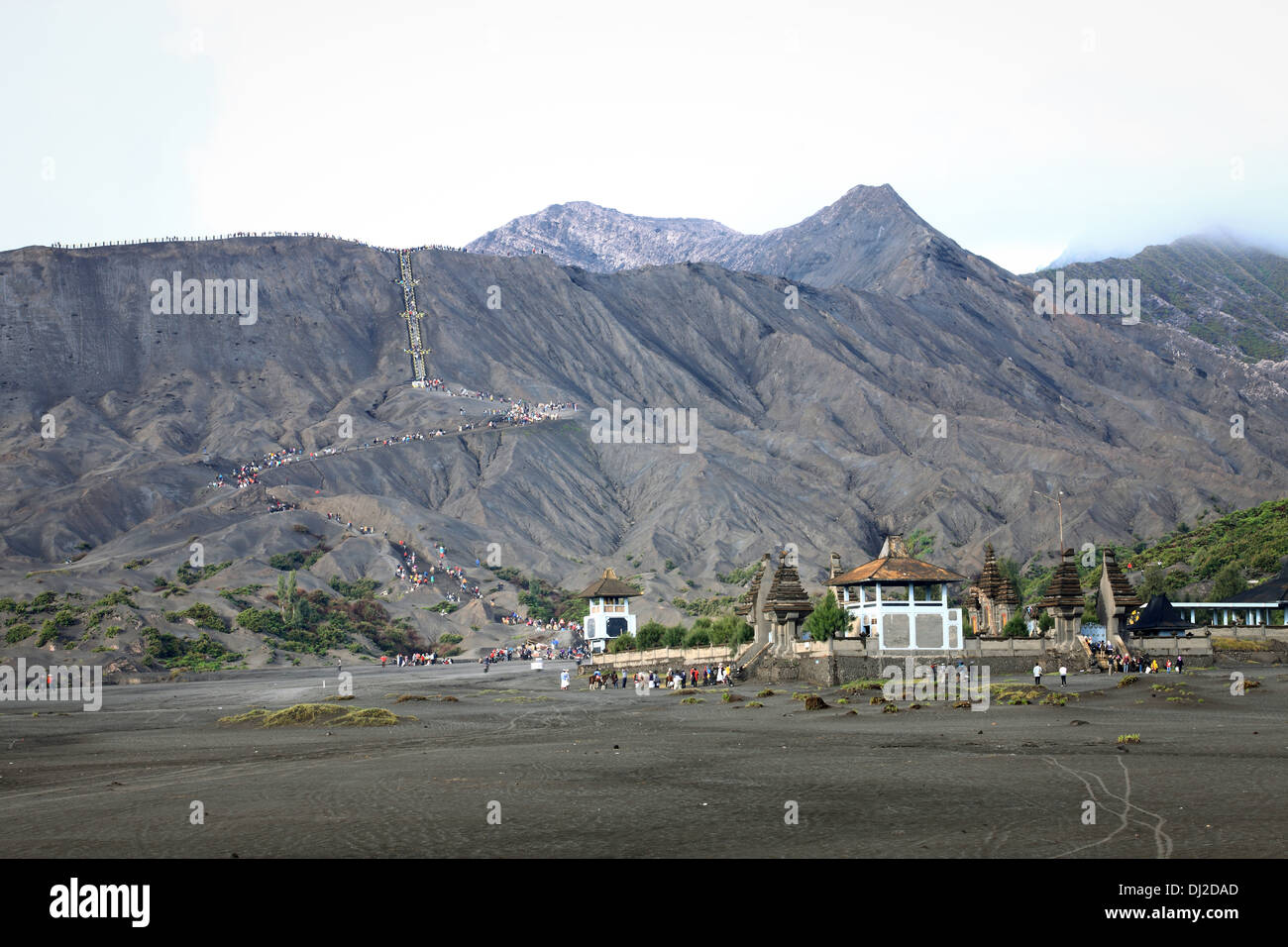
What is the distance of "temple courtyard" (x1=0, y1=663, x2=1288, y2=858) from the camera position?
18438 millimetres

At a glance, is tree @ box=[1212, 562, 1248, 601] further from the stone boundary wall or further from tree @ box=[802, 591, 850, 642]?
tree @ box=[802, 591, 850, 642]

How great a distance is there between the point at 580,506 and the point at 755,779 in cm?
15108

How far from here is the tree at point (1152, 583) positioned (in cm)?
9231

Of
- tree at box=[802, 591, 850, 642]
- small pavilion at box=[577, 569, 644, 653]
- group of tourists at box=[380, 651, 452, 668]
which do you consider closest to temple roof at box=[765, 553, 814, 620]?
tree at box=[802, 591, 850, 642]

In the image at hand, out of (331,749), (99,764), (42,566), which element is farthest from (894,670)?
(42,566)

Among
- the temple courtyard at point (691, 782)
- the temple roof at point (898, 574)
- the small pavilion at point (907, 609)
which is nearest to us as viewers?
the temple courtyard at point (691, 782)

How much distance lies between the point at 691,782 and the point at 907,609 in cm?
3674

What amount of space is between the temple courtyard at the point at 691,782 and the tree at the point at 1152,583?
47.0 meters

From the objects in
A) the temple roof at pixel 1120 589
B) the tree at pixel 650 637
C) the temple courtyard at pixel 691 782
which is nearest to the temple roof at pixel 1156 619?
the temple roof at pixel 1120 589

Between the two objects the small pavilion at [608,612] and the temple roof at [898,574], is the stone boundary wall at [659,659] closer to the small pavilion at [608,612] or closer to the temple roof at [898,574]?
the small pavilion at [608,612]

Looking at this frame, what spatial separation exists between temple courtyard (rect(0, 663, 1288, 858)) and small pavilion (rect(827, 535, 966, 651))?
1327 cm

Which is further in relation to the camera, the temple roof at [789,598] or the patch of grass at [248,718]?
the temple roof at [789,598]

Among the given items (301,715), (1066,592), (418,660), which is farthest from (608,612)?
(301,715)

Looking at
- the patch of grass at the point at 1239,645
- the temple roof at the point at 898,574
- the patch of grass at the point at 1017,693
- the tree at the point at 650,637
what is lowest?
the tree at the point at 650,637
